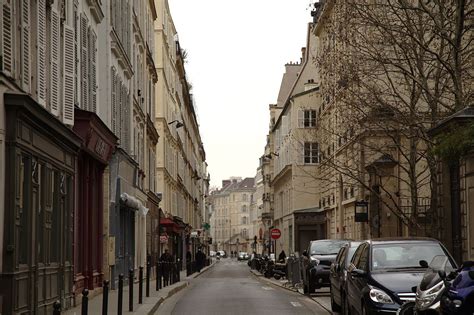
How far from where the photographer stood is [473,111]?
1812 centimetres

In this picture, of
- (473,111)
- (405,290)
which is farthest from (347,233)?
(405,290)

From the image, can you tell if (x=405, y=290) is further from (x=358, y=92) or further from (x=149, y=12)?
(x=149, y=12)

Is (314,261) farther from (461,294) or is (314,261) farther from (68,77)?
(461,294)

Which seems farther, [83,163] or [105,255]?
[105,255]

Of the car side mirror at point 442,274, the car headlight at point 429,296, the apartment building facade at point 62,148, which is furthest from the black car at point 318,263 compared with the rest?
the car side mirror at point 442,274

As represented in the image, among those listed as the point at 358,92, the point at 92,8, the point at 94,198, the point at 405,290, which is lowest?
the point at 405,290

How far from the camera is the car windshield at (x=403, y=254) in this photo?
15539 mm

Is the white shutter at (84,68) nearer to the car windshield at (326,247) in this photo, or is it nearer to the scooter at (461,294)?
the car windshield at (326,247)

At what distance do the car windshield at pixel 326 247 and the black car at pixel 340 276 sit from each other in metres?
8.21

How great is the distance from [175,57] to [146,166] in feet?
96.3

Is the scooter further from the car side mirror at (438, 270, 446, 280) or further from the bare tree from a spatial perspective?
the bare tree

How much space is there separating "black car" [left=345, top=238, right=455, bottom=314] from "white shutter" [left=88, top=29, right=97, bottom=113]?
10.3 metres

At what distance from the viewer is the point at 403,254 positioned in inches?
624

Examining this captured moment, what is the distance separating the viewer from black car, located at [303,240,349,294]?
91.9 ft
